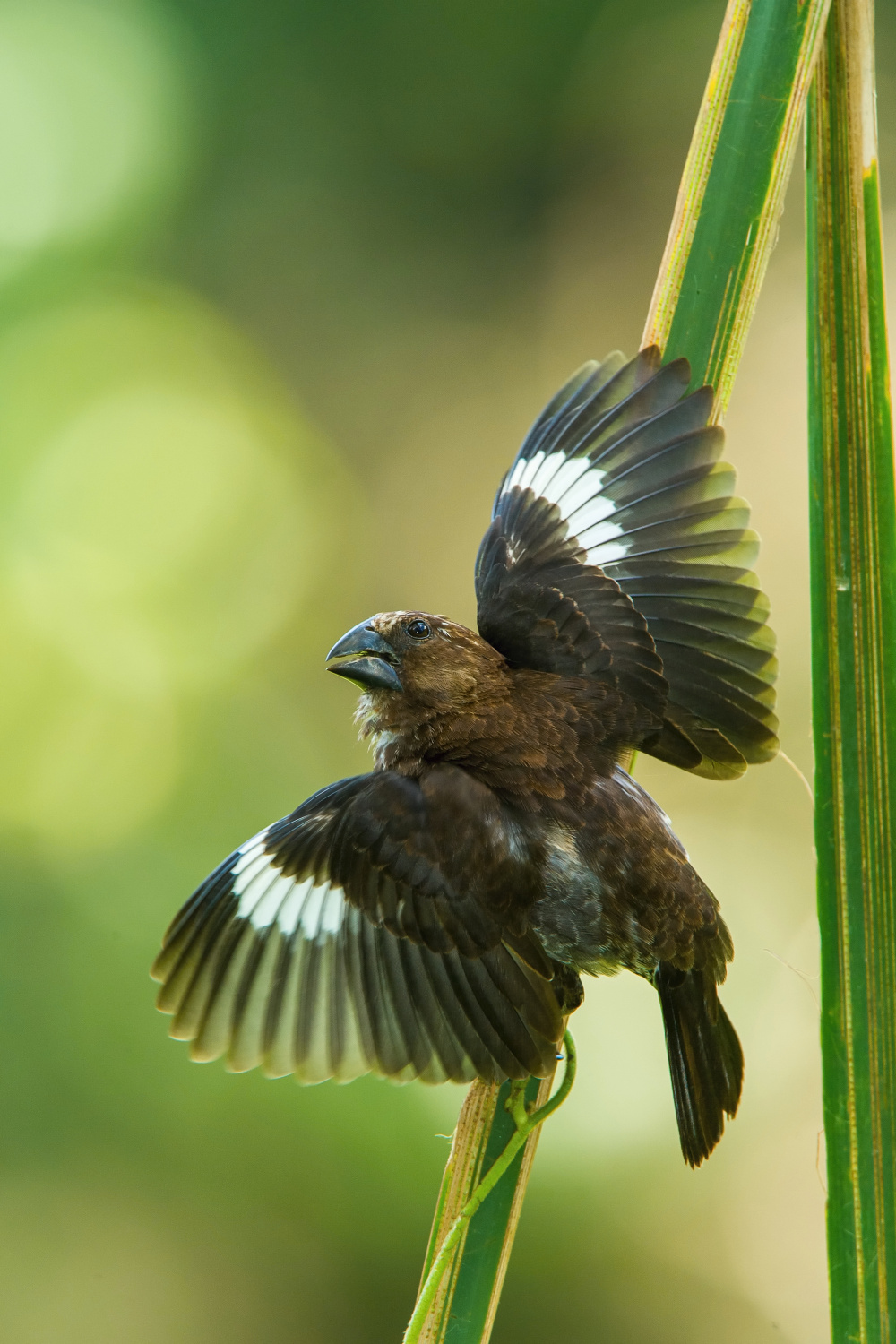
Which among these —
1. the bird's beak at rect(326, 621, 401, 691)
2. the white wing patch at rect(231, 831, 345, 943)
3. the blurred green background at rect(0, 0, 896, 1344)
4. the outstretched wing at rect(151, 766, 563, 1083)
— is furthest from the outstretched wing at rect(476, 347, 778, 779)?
the blurred green background at rect(0, 0, 896, 1344)

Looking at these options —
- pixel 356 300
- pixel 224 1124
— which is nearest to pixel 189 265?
pixel 356 300

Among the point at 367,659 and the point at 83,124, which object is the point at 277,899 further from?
the point at 83,124

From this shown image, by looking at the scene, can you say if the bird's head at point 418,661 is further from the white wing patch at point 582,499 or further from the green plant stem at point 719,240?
the green plant stem at point 719,240

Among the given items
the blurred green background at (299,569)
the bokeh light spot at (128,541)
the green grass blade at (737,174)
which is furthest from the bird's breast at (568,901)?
the bokeh light spot at (128,541)

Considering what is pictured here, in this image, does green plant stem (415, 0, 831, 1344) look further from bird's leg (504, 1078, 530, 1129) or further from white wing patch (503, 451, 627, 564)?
white wing patch (503, 451, 627, 564)

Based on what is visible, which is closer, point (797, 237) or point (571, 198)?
point (797, 237)

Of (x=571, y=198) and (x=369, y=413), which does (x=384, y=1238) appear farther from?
(x=571, y=198)
